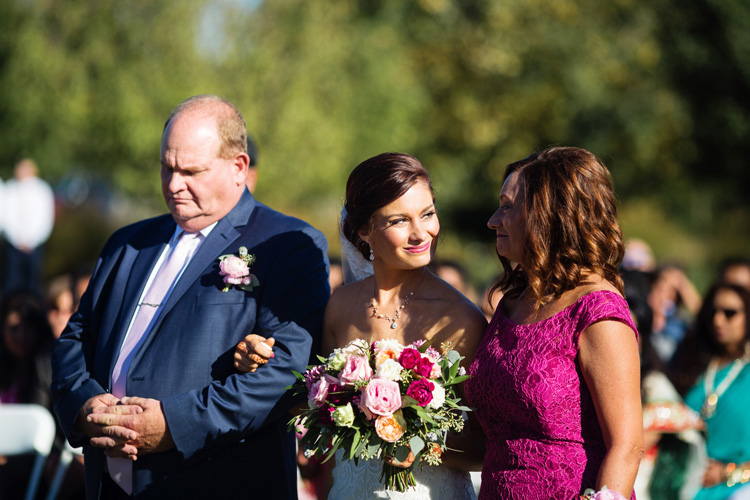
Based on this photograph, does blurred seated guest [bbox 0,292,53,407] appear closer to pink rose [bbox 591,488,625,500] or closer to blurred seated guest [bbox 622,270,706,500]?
blurred seated guest [bbox 622,270,706,500]

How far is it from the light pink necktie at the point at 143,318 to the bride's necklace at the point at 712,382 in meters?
4.08

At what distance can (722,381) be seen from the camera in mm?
6266

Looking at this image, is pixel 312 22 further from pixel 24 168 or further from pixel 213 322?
pixel 213 322

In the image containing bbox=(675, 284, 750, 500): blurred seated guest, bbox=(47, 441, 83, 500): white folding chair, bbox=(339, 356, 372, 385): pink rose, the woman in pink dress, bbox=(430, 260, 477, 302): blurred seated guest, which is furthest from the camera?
bbox=(430, 260, 477, 302): blurred seated guest

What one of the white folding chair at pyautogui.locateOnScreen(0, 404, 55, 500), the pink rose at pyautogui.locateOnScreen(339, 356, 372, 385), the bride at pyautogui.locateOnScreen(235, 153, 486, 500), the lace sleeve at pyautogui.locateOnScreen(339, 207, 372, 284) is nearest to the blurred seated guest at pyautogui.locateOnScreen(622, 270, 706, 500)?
the lace sleeve at pyautogui.locateOnScreen(339, 207, 372, 284)

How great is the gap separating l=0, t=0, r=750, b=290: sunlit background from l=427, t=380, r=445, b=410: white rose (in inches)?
473

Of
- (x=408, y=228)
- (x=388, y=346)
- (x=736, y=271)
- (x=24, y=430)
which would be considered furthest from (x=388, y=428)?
(x=736, y=271)

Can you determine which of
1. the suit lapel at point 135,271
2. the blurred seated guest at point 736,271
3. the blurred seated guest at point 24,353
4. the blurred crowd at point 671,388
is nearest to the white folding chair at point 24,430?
the blurred crowd at point 671,388

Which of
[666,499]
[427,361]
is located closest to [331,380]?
[427,361]

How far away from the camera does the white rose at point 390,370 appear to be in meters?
3.29

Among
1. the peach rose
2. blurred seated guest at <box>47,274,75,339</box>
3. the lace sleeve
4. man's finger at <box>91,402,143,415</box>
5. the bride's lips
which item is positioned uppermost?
the bride's lips

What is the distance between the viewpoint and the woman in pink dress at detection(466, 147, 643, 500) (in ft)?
10.1

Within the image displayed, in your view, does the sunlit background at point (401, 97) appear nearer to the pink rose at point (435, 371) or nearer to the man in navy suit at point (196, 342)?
the man in navy suit at point (196, 342)

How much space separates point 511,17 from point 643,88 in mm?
4886
